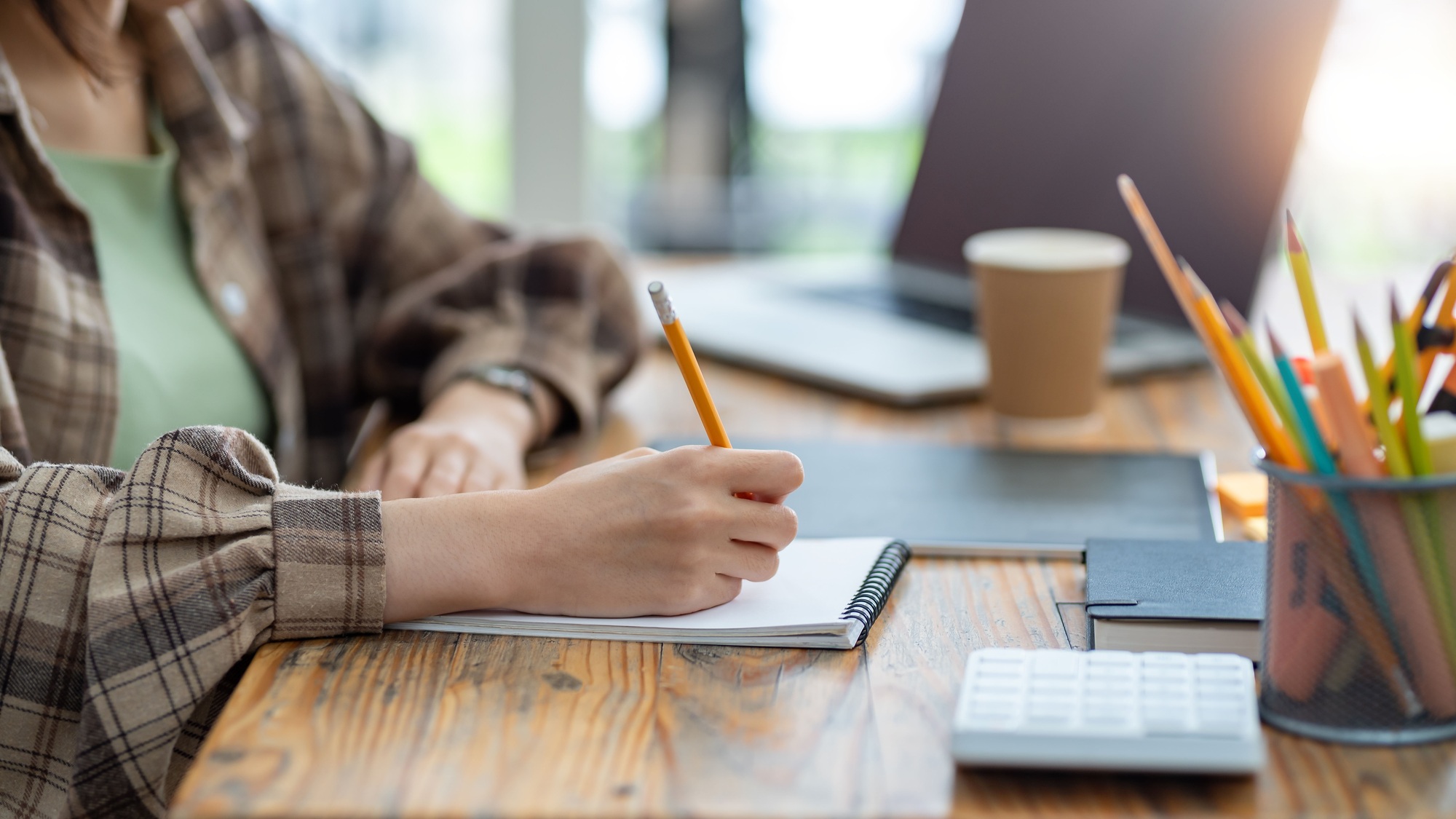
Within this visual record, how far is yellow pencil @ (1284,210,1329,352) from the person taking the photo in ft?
1.63

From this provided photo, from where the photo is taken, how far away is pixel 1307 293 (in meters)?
0.50

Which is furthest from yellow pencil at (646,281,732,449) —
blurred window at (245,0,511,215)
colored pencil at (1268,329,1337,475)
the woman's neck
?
blurred window at (245,0,511,215)

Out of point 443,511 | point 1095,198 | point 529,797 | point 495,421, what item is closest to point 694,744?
point 529,797

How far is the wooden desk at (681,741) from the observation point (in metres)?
0.44

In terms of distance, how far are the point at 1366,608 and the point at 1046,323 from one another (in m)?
0.52

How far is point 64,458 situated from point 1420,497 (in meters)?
0.77

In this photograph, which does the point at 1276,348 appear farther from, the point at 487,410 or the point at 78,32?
the point at 78,32

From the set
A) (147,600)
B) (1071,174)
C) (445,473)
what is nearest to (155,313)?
(445,473)

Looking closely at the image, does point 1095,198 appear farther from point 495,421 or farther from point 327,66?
→ point 327,66

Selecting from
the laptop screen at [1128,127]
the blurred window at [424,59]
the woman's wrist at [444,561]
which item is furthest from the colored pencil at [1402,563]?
the blurred window at [424,59]

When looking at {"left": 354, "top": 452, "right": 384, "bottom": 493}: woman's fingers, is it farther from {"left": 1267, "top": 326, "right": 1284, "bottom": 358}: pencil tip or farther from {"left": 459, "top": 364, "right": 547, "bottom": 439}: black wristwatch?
{"left": 1267, "top": 326, "right": 1284, "bottom": 358}: pencil tip

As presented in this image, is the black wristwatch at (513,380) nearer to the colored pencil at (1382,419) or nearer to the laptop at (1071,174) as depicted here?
the laptop at (1071,174)

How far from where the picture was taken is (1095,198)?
47.1 inches

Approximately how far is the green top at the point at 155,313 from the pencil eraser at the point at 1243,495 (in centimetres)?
66
